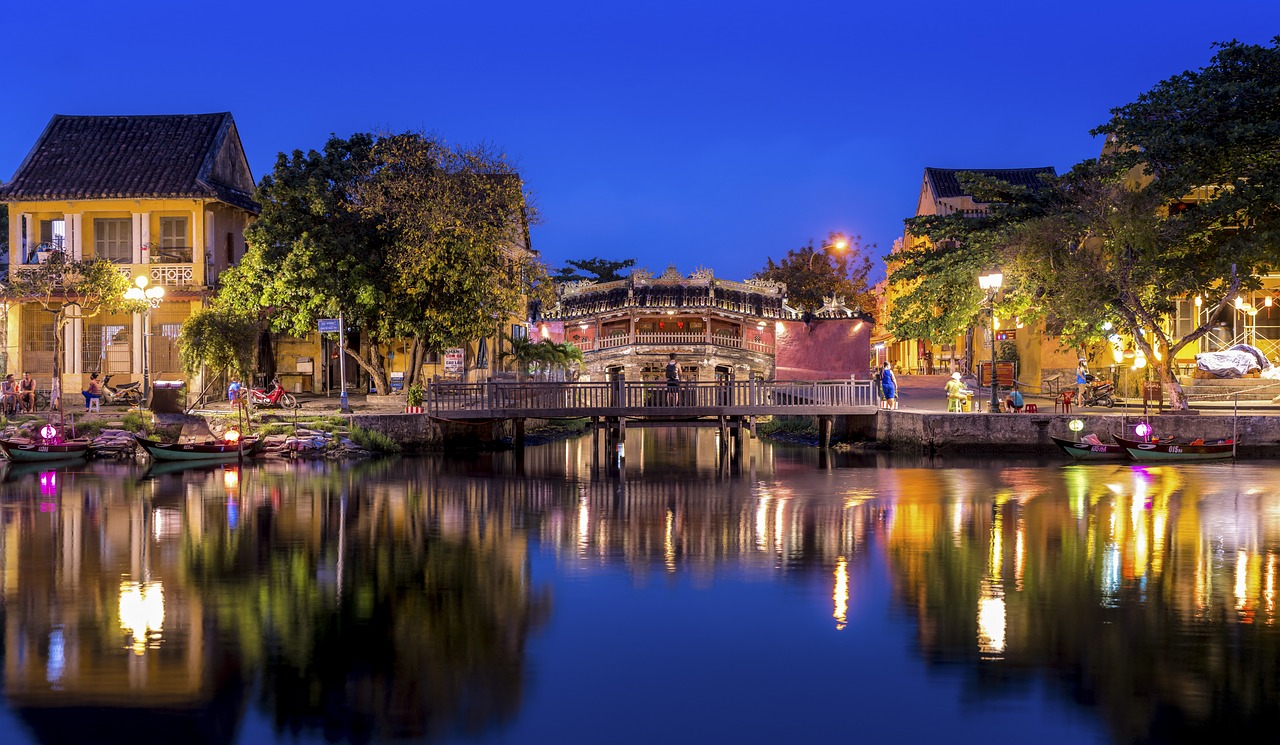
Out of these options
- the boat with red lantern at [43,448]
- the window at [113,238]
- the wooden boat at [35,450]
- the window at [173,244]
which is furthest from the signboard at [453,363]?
the window at [113,238]

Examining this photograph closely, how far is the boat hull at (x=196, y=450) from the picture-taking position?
31.4 metres

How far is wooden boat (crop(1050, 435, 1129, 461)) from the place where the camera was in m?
31.5

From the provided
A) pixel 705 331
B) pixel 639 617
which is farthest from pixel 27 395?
pixel 705 331

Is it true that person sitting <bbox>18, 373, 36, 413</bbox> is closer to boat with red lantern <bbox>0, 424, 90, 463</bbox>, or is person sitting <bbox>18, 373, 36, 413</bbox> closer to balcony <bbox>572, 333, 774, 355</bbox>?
boat with red lantern <bbox>0, 424, 90, 463</bbox>

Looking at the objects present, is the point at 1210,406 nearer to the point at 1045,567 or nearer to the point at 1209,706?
the point at 1045,567

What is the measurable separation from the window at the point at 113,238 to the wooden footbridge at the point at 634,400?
42.2 feet

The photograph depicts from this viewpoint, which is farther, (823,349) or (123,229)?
(823,349)

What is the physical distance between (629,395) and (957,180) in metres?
37.1

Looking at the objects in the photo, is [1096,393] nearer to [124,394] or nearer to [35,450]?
[124,394]

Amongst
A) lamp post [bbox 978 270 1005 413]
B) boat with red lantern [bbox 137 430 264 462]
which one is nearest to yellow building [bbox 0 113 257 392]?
boat with red lantern [bbox 137 430 264 462]

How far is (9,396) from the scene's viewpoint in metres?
35.8

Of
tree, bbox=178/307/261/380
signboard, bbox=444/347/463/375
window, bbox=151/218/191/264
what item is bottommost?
signboard, bbox=444/347/463/375

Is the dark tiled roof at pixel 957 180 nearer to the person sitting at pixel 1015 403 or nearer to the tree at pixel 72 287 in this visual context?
the person sitting at pixel 1015 403

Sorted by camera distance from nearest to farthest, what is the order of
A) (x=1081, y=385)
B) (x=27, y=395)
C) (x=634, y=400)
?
(x=27, y=395)
(x=634, y=400)
(x=1081, y=385)
